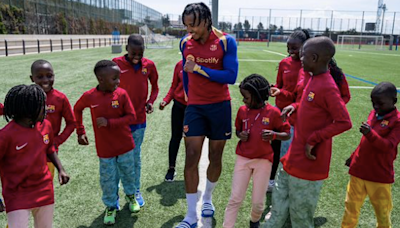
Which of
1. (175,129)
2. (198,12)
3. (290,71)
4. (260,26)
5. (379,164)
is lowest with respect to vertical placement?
(175,129)

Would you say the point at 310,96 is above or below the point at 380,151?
above

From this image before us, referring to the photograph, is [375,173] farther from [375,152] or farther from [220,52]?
[220,52]

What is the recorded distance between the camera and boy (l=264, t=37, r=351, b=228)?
2.32 m

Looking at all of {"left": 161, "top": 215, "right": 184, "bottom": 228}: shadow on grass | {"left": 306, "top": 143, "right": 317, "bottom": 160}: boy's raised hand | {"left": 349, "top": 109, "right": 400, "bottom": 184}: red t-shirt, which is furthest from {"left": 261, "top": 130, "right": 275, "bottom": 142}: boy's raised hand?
{"left": 161, "top": 215, "right": 184, "bottom": 228}: shadow on grass

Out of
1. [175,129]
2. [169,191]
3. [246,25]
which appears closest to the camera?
[169,191]

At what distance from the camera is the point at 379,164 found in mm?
2818

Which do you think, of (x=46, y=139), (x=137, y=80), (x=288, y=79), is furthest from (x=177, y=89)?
(x=46, y=139)

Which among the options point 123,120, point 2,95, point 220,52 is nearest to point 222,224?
point 123,120

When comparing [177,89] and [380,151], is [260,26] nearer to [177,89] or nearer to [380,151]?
[177,89]

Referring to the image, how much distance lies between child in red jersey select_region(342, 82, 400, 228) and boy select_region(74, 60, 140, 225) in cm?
205

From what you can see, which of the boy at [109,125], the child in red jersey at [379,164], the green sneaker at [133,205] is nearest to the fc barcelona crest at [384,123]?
the child in red jersey at [379,164]

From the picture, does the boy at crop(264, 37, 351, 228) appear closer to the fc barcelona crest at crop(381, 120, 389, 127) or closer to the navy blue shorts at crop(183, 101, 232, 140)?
the fc barcelona crest at crop(381, 120, 389, 127)

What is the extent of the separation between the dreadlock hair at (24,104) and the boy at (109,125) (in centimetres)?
72

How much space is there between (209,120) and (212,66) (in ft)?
1.68
